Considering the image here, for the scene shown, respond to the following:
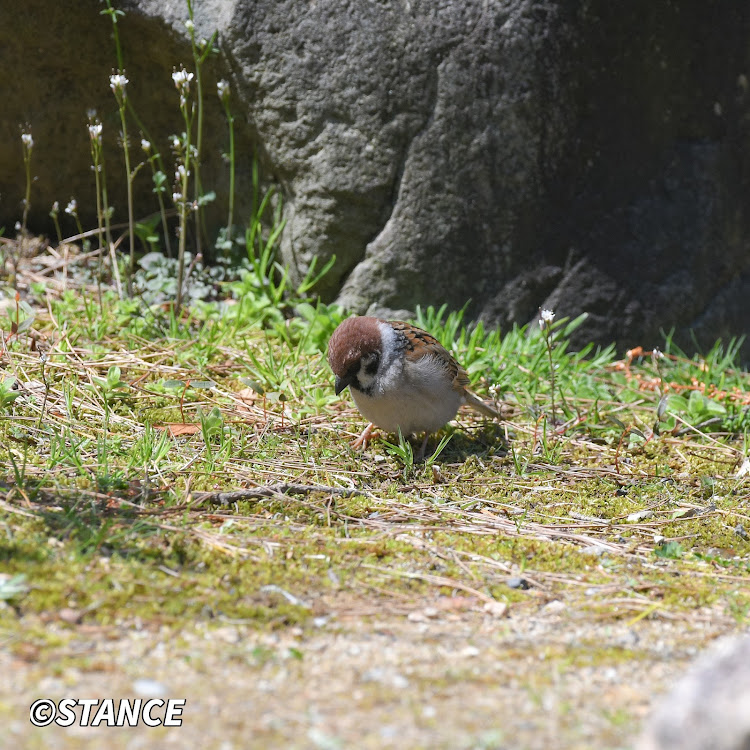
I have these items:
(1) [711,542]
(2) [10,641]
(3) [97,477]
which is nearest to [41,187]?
(3) [97,477]

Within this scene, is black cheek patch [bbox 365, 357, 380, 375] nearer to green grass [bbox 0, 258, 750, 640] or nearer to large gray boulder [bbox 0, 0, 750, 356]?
green grass [bbox 0, 258, 750, 640]

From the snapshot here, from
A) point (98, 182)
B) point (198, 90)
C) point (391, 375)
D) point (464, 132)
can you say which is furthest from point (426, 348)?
point (98, 182)

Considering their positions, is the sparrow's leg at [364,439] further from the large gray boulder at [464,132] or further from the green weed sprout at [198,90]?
the green weed sprout at [198,90]

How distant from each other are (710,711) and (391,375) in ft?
8.75

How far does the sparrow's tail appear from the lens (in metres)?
4.70

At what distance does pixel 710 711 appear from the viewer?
171 cm

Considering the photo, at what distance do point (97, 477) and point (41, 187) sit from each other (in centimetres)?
392

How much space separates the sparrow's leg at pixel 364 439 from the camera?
4387 millimetres

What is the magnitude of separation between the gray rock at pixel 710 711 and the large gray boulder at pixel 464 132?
434 centimetres

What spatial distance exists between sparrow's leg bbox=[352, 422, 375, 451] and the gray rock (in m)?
2.70

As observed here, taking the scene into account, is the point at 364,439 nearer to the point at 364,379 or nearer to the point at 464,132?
the point at 364,379

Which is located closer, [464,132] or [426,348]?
[426,348]

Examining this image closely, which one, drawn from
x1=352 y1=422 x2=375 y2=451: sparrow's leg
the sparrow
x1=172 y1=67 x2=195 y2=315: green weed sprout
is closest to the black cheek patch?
the sparrow

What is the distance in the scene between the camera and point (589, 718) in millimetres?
2086
